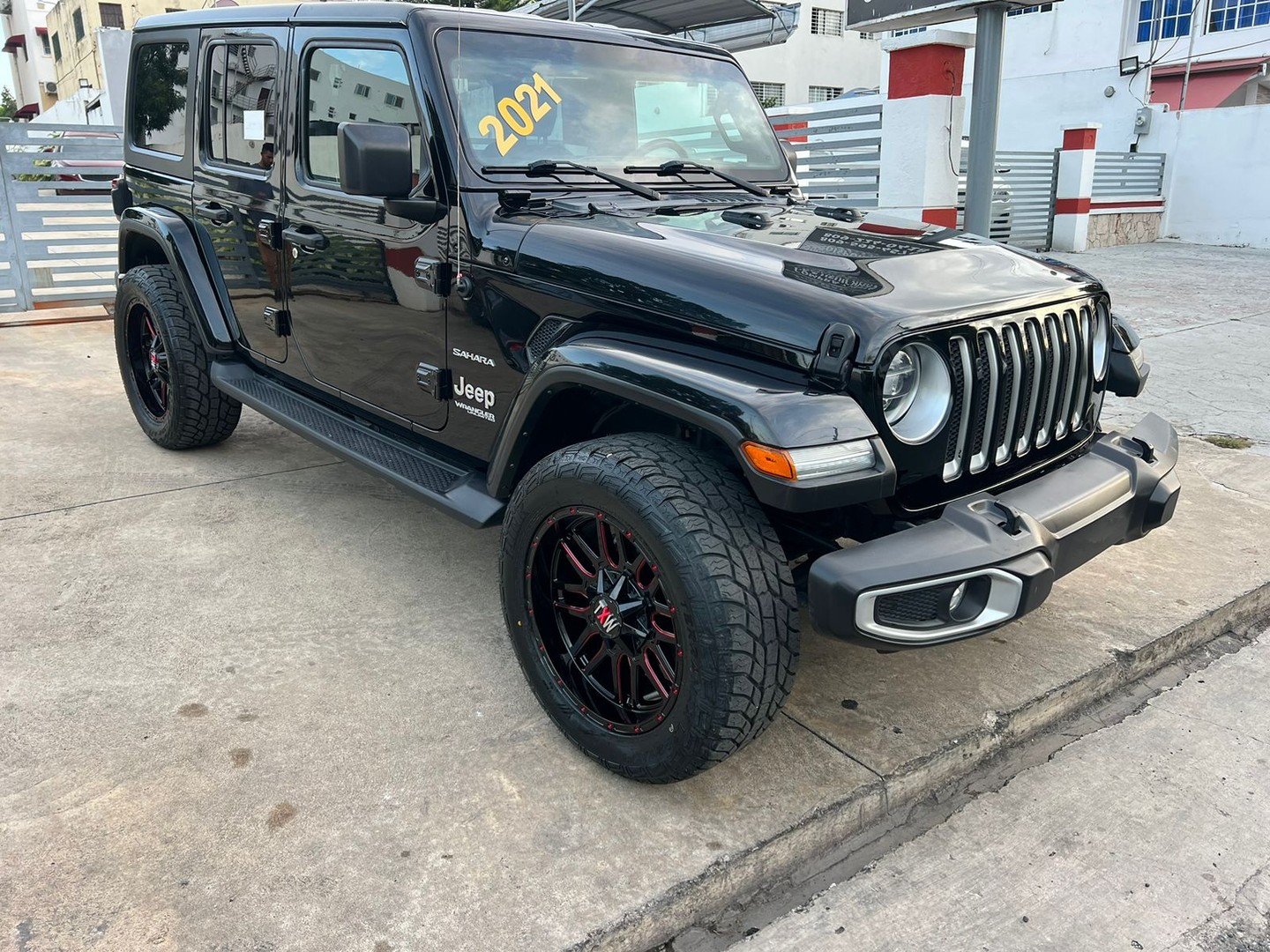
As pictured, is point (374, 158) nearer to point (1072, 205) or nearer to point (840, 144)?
point (840, 144)

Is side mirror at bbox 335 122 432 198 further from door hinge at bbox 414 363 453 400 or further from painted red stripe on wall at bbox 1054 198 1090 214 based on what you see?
painted red stripe on wall at bbox 1054 198 1090 214

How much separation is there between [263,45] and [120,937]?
3064 millimetres

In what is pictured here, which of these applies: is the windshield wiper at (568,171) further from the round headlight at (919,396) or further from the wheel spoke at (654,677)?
the wheel spoke at (654,677)

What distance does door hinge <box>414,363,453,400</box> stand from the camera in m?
3.04

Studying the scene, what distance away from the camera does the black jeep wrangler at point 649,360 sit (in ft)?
6.75

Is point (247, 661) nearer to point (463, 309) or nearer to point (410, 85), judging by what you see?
point (463, 309)

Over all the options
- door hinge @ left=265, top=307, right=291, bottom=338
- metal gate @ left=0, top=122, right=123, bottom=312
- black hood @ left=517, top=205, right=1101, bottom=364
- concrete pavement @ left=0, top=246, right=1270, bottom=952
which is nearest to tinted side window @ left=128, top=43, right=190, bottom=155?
door hinge @ left=265, top=307, right=291, bottom=338

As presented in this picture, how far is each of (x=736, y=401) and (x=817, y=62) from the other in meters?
35.3

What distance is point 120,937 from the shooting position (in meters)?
1.89

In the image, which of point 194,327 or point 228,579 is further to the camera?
point 194,327

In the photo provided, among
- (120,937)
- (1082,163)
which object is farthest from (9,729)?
(1082,163)

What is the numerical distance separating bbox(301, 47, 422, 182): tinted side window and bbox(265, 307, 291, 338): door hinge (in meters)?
0.56

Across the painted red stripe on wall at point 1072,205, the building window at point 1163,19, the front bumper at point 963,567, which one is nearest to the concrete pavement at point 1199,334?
the painted red stripe on wall at point 1072,205

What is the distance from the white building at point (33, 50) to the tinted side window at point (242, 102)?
178ft
